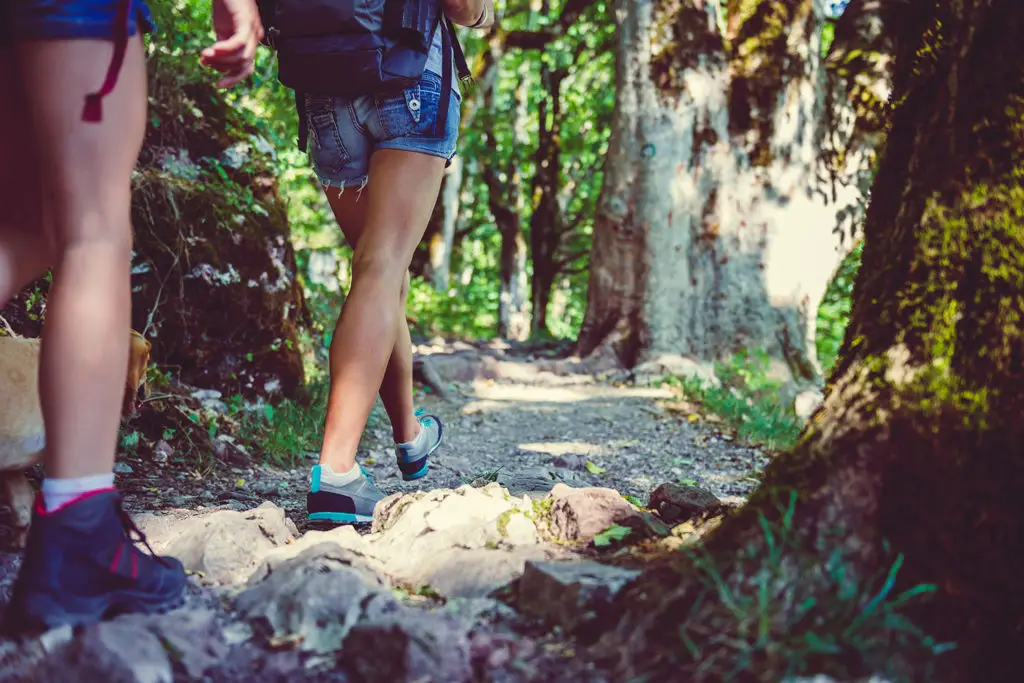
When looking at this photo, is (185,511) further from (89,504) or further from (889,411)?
(889,411)

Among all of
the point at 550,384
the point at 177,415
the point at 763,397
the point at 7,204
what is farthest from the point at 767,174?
the point at 7,204

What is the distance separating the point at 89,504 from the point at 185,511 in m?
1.24

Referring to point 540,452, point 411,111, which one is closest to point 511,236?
point 540,452

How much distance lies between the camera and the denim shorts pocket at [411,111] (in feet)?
7.25

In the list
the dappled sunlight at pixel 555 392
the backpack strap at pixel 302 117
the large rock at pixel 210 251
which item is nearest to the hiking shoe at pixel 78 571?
the backpack strap at pixel 302 117

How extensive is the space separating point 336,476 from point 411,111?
1.02m

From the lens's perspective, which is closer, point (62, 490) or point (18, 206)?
point (62, 490)

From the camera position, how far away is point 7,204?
5.70 feet

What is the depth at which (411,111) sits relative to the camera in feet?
7.25

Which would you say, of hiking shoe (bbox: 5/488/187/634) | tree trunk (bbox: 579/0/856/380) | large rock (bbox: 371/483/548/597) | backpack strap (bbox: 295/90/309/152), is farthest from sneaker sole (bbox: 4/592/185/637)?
tree trunk (bbox: 579/0/856/380)

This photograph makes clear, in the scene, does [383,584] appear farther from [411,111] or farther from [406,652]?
[411,111]

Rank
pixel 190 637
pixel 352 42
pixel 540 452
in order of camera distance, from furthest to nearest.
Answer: pixel 540 452
pixel 352 42
pixel 190 637

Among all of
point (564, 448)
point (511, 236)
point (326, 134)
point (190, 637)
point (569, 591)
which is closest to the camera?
point (190, 637)

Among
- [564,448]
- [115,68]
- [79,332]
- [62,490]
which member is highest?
[115,68]
